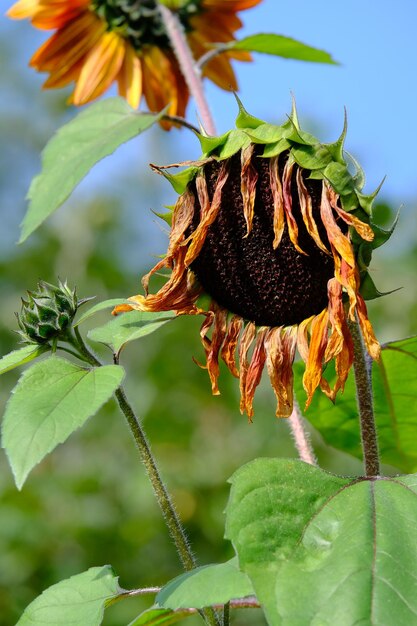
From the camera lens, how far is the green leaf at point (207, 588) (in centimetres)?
87

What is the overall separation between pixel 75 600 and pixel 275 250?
0.48 m

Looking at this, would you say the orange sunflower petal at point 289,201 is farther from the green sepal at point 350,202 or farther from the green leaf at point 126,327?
the green leaf at point 126,327

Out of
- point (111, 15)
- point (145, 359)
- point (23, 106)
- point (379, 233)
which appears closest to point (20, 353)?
point (379, 233)

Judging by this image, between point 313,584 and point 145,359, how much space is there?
11.6ft

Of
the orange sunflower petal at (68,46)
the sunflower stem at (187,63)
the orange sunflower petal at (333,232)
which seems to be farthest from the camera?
the orange sunflower petal at (68,46)

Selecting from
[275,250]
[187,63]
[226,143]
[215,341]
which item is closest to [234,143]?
[226,143]

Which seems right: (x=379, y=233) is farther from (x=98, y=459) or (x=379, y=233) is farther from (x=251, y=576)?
(x=98, y=459)

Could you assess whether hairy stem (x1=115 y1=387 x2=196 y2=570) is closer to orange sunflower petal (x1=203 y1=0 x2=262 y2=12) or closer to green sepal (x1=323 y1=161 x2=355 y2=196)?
green sepal (x1=323 y1=161 x2=355 y2=196)

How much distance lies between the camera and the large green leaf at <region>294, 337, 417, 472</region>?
4.36ft

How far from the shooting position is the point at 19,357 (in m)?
1.07

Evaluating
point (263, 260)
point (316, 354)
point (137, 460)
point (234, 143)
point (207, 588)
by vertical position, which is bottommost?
point (137, 460)

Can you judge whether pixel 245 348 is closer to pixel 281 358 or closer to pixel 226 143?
pixel 281 358

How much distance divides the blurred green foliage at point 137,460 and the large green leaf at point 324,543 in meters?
1.80

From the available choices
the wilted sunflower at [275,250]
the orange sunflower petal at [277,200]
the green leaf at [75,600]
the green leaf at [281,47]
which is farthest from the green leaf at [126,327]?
the green leaf at [281,47]
